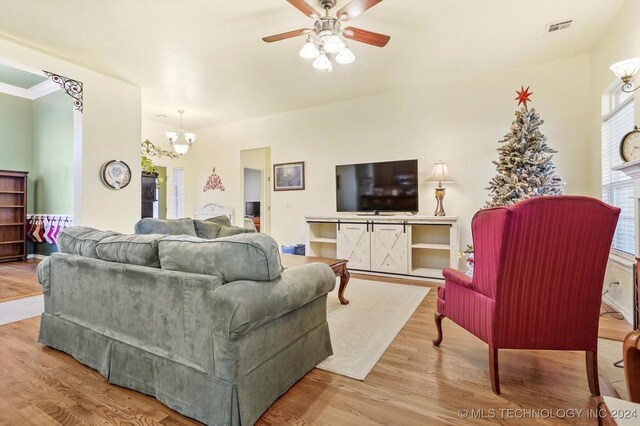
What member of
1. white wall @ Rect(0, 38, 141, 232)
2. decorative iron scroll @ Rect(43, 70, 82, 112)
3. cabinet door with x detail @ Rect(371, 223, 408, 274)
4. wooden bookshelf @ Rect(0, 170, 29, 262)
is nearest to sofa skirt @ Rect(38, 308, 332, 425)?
white wall @ Rect(0, 38, 141, 232)

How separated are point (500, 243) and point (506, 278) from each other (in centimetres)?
19

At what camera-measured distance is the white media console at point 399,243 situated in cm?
440

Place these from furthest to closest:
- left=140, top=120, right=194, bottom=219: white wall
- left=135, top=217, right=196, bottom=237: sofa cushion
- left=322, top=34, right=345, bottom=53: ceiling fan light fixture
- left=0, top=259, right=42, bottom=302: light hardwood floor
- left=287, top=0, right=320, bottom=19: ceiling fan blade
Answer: left=140, top=120, right=194, bottom=219: white wall → left=0, top=259, right=42, bottom=302: light hardwood floor → left=135, top=217, right=196, bottom=237: sofa cushion → left=322, top=34, right=345, bottom=53: ceiling fan light fixture → left=287, top=0, right=320, bottom=19: ceiling fan blade

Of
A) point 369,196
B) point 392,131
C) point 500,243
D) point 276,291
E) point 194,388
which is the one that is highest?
point 392,131

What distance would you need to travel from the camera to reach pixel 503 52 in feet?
12.3

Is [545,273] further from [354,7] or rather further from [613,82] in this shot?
[613,82]

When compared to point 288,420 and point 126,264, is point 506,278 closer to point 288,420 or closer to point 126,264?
point 288,420

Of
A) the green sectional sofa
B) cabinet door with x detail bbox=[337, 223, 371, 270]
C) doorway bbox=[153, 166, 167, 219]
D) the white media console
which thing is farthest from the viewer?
doorway bbox=[153, 166, 167, 219]

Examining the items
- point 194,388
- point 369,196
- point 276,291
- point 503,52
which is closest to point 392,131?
point 369,196

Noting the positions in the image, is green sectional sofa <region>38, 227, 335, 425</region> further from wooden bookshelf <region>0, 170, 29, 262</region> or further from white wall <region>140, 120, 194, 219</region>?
wooden bookshelf <region>0, 170, 29, 262</region>

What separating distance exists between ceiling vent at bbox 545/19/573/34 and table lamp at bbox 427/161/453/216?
6.09 ft

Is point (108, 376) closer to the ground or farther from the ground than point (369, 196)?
closer to the ground

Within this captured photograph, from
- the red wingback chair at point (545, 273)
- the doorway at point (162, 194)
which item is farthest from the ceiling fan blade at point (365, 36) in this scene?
the doorway at point (162, 194)

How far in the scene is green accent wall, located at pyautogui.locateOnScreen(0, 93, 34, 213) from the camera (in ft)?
18.8
